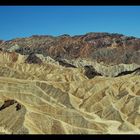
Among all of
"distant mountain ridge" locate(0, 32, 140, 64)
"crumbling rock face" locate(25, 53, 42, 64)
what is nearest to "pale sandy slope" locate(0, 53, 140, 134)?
"crumbling rock face" locate(25, 53, 42, 64)

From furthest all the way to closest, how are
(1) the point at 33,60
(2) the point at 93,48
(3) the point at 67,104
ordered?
(2) the point at 93,48 < (1) the point at 33,60 < (3) the point at 67,104

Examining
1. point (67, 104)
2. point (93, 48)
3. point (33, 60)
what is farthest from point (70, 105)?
point (93, 48)

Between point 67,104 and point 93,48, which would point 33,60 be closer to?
point 93,48

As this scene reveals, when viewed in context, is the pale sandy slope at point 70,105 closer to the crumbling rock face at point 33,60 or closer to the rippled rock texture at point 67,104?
the rippled rock texture at point 67,104

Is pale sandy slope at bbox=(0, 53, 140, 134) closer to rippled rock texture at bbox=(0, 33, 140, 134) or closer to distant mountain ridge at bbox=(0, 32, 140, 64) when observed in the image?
rippled rock texture at bbox=(0, 33, 140, 134)

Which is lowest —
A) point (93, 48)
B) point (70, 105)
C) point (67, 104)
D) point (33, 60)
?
point (70, 105)

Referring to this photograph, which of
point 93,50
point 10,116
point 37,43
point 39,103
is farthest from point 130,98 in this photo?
point 37,43

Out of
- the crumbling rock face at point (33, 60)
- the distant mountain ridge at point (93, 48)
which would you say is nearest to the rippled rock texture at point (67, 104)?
the crumbling rock face at point (33, 60)

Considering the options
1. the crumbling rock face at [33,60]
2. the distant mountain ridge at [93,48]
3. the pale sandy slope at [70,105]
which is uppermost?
the distant mountain ridge at [93,48]

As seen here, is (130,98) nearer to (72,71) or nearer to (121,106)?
(121,106)
